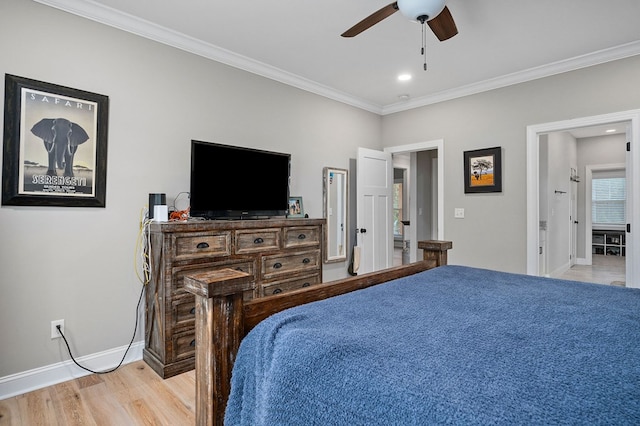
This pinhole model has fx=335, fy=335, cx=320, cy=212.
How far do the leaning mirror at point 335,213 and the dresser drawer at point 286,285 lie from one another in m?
0.84

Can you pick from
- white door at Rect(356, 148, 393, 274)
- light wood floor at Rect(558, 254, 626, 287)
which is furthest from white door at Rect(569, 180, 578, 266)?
white door at Rect(356, 148, 393, 274)

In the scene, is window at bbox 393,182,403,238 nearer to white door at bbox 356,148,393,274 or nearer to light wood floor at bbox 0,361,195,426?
white door at bbox 356,148,393,274

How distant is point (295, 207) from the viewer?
12.4 feet

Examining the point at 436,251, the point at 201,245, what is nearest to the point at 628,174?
the point at 436,251

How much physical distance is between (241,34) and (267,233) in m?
1.73

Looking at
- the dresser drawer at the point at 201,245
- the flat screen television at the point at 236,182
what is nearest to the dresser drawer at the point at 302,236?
the flat screen television at the point at 236,182

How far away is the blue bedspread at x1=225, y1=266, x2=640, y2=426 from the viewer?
25.2 inches

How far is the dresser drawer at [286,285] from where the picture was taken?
293cm

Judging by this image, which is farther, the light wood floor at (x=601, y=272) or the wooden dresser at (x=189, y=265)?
the light wood floor at (x=601, y=272)

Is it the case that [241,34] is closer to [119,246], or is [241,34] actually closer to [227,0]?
[227,0]

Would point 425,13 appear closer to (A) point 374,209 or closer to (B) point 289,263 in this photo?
(B) point 289,263

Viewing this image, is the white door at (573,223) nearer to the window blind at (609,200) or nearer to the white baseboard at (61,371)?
the window blind at (609,200)

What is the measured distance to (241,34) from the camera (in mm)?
2889

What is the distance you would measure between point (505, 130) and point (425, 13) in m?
2.40
